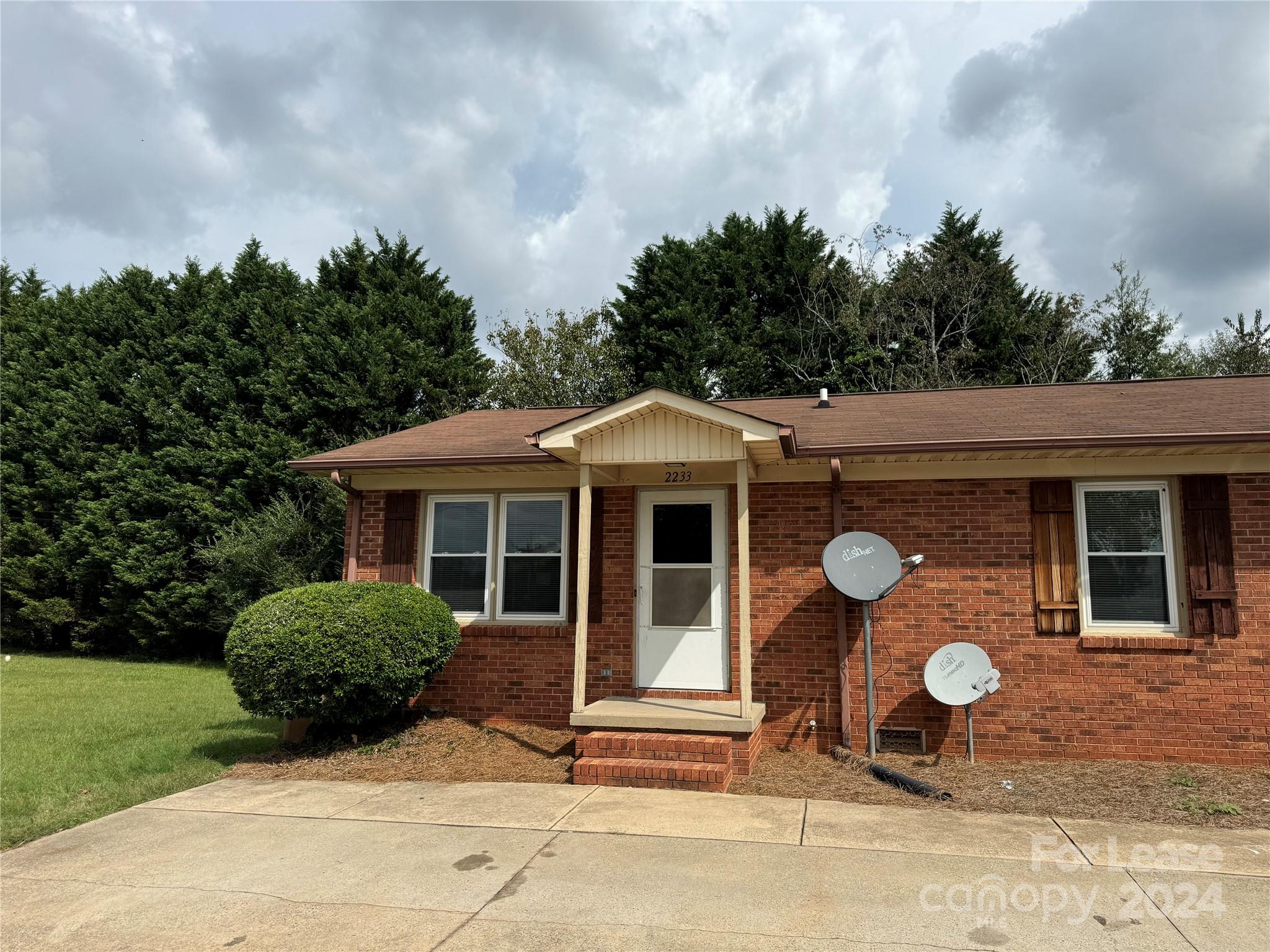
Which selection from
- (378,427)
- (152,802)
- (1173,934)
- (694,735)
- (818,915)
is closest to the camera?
(1173,934)

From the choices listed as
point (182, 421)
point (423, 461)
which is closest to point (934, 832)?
point (423, 461)

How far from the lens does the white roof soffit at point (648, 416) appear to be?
273 inches

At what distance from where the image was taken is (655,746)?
265 inches

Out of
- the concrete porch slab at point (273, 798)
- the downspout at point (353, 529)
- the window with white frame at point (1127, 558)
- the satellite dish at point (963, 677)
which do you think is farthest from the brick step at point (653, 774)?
the window with white frame at point (1127, 558)

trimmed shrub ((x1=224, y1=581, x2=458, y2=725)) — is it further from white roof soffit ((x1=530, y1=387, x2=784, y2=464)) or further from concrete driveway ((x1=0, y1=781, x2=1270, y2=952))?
white roof soffit ((x1=530, y1=387, x2=784, y2=464))

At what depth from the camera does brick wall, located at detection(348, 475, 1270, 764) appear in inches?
280

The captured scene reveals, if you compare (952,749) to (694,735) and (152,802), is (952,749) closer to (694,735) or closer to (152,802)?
(694,735)

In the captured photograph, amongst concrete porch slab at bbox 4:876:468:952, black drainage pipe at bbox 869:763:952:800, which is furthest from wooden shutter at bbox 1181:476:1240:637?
concrete porch slab at bbox 4:876:468:952

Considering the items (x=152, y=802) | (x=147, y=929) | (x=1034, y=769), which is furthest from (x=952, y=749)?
(x=152, y=802)

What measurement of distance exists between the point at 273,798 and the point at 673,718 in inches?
133

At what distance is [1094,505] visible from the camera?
7586 millimetres

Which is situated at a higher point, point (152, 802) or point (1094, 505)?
point (1094, 505)

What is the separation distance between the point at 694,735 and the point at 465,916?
313 centimetres

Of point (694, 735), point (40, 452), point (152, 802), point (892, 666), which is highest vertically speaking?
point (40, 452)
